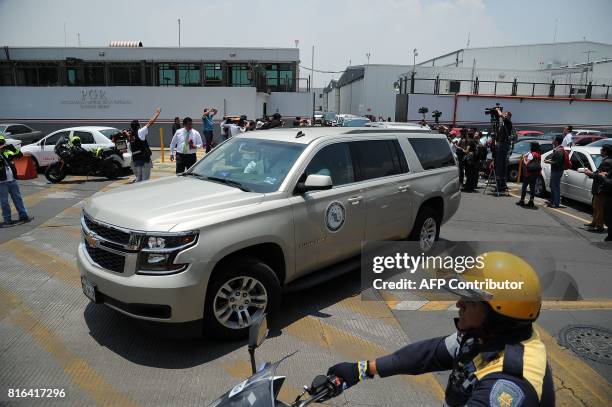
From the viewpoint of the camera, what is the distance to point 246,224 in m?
3.84

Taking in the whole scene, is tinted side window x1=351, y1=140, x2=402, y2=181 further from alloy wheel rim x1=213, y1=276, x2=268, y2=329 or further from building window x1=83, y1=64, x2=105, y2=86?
building window x1=83, y1=64, x2=105, y2=86

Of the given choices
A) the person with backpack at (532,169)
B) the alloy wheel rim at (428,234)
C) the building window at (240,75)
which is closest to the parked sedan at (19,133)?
the building window at (240,75)

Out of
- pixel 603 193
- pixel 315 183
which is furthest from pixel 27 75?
pixel 603 193

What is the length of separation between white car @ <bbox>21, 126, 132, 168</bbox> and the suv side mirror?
11.4 metres

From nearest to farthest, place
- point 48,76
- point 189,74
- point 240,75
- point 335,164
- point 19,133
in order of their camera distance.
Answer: point 335,164
point 19,133
point 189,74
point 240,75
point 48,76

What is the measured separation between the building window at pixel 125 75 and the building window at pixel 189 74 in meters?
2.93

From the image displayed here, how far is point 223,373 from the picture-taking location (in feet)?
11.6

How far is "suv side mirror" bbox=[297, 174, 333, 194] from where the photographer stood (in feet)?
13.8

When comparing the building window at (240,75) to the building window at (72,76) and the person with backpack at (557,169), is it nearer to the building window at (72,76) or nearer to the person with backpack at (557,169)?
the building window at (72,76)

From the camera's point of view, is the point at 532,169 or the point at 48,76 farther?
the point at 48,76

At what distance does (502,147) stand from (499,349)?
39.6 feet

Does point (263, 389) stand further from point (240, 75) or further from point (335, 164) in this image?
point (240, 75)

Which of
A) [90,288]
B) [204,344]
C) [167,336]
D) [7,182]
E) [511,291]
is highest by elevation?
[511,291]

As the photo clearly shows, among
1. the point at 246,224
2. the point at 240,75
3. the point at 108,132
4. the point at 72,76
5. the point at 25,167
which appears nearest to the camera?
the point at 246,224
